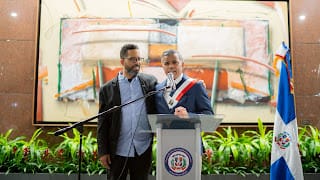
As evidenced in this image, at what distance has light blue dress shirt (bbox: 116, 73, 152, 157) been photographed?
2.57 metres

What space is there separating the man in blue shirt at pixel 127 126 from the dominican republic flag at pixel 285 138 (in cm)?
125

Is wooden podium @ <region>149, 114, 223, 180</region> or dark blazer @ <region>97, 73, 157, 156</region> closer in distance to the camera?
wooden podium @ <region>149, 114, 223, 180</region>

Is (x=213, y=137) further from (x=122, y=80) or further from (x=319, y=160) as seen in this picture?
(x=122, y=80)

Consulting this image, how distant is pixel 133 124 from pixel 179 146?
728 millimetres

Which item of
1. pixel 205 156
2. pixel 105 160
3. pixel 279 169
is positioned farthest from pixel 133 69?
pixel 279 169

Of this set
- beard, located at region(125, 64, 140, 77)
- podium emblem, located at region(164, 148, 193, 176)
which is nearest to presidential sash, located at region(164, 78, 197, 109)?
beard, located at region(125, 64, 140, 77)

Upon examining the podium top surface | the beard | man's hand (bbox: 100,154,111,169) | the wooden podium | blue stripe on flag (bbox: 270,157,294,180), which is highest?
the beard

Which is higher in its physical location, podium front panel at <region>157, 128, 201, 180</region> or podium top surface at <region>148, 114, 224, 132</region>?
podium top surface at <region>148, 114, 224, 132</region>

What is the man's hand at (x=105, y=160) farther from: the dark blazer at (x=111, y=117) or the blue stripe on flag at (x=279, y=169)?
the blue stripe on flag at (x=279, y=169)

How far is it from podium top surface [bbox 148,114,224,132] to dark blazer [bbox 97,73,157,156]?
63 cm

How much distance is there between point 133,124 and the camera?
8.65ft

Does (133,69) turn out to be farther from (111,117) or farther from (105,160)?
(105,160)

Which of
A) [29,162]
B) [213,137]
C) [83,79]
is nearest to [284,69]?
[213,137]

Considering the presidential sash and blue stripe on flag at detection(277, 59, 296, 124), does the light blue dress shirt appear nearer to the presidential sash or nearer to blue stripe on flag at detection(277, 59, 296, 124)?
the presidential sash
